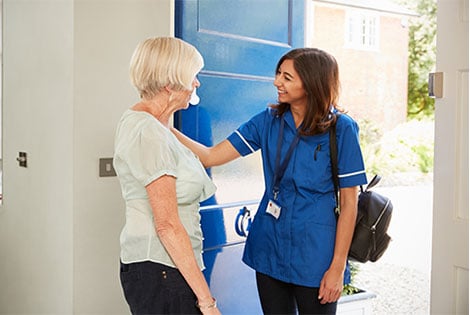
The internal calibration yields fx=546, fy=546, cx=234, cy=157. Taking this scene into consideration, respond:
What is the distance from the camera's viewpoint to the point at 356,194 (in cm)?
188

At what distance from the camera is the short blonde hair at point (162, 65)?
1.62 meters

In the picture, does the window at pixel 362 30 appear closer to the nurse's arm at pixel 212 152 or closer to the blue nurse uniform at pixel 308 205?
the nurse's arm at pixel 212 152

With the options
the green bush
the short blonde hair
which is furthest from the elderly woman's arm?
the green bush

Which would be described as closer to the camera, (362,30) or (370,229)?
(370,229)

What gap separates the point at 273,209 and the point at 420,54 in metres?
12.4

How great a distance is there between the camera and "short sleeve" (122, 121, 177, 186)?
1.52 m

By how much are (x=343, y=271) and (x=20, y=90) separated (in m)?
1.78

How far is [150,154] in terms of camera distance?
1.54m

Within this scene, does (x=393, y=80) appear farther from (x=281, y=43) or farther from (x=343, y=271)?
(x=343, y=271)

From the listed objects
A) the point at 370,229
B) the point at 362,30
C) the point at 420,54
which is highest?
the point at 362,30

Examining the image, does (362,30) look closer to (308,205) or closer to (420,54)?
(420,54)

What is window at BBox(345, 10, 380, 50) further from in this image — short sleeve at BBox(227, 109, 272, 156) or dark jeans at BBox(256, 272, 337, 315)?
dark jeans at BBox(256, 272, 337, 315)

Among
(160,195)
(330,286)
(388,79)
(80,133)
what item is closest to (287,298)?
(330,286)

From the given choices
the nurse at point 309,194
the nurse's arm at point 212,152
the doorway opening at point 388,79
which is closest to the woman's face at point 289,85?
the nurse at point 309,194
